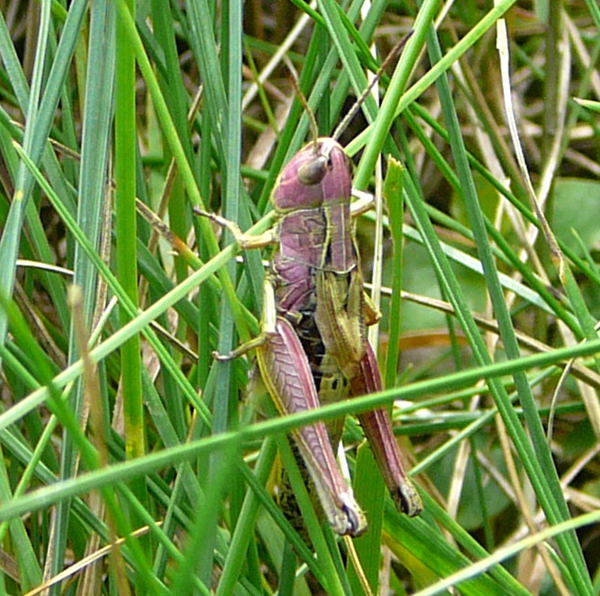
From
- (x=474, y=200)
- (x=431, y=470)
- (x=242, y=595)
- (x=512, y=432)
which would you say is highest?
(x=474, y=200)

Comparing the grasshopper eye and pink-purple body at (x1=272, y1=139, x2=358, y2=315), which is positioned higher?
the grasshopper eye

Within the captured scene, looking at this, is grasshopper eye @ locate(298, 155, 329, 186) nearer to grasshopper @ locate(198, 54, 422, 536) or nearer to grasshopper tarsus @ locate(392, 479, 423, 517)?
grasshopper @ locate(198, 54, 422, 536)

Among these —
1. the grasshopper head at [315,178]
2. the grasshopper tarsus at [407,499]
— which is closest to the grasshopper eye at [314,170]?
the grasshopper head at [315,178]

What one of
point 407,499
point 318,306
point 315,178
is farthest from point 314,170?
point 407,499

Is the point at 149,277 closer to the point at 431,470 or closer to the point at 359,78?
the point at 359,78

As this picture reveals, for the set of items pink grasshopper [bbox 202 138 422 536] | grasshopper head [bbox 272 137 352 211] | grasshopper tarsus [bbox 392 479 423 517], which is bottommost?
grasshopper tarsus [bbox 392 479 423 517]

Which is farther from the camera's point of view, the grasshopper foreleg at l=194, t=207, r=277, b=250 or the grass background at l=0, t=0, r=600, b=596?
the grasshopper foreleg at l=194, t=207, r=277, b=250

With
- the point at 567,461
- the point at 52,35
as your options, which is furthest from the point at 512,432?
the point at 567,461

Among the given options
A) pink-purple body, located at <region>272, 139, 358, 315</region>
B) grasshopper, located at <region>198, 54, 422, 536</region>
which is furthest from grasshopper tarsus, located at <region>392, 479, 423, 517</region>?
pink-purple body, located at <region>272, 139, 358, 315</region>

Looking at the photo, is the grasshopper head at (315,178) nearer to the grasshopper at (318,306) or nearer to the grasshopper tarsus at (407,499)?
the grasshopper at (318,306)
